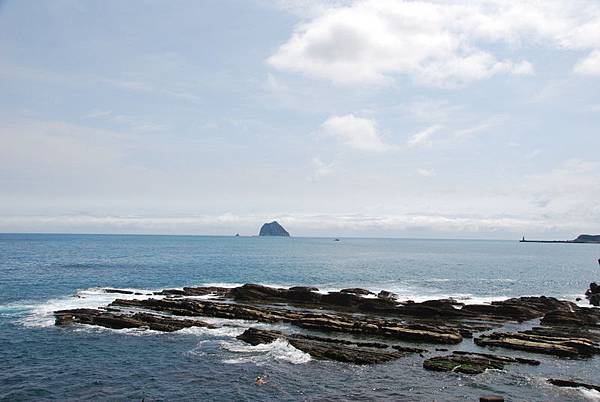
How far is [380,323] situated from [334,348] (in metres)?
12.4

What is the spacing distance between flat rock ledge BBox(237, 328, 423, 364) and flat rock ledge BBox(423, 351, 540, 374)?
4.04 metres

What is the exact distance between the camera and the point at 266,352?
1900 inches

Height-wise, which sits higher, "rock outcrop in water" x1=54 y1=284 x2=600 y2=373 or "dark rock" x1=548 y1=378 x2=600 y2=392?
"rock outcrop in water" x1=54 y1=284 x2=600 y2=373

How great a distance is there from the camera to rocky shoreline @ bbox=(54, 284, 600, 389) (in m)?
48.2

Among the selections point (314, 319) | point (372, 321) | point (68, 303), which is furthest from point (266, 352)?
point (68, 303)

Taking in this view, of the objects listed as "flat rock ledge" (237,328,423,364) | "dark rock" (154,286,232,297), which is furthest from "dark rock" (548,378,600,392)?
"dark rock" (154,286,232,297)

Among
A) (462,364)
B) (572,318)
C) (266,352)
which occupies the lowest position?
(266,352)

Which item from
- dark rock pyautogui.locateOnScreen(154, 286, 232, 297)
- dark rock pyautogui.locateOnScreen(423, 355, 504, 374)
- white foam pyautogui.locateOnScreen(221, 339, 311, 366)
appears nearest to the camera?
dark rock pyautogui.locateOnScreen(423, 355, 504, 374)

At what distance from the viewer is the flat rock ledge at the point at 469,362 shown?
42.7 m

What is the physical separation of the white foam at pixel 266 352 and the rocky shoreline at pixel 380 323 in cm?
105

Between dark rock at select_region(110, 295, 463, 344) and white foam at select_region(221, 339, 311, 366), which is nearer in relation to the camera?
white foam at select_region(221, 339, 311, 366)

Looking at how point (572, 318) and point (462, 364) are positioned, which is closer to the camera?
point (462, 364)

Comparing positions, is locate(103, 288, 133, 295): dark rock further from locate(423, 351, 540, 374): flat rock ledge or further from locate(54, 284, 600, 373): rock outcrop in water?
locate(423, 351, 540, 374): flat rock ledge

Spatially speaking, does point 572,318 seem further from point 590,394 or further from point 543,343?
point 590,394
